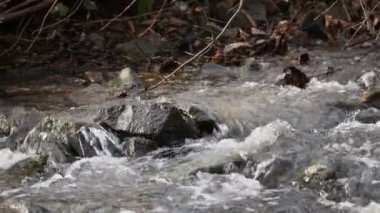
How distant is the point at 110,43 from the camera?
773cm

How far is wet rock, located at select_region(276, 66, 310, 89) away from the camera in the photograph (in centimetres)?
606

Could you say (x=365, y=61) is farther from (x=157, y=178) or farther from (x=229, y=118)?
(x=157, y=178)

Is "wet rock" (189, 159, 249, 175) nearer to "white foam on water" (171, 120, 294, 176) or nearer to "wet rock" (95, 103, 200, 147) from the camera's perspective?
"white foam on water" (171, 120, 294, 176)

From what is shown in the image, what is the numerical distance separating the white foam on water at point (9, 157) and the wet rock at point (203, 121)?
120cm

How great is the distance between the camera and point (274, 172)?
418 cm

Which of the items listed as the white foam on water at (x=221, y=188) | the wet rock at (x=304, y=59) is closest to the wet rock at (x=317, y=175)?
the white foam on water at (x=221, y=188)

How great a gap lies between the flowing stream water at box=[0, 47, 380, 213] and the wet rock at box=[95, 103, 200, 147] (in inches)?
3.9

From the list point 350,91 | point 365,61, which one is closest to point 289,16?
point 365,61

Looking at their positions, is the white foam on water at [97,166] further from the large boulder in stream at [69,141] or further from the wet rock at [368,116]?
the wet rock at [368,116]

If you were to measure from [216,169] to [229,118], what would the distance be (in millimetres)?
952

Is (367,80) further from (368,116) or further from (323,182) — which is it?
(323,182)

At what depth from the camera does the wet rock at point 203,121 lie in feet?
16.1

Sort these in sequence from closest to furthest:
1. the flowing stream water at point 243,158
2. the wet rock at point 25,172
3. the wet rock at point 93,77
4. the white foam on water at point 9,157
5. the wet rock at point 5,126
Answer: the flowing stream water at point 243,158
the wet rock at point 25,172
the white foam on water at point 9,157
the wet rock at point 5,126
the wet rock at point 93,77

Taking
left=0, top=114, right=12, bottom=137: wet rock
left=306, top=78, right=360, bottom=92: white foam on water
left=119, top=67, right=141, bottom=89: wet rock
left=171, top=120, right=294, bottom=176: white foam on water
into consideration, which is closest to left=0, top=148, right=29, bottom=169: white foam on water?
left=0, top=114, right=12, bottom=137: wet rock
